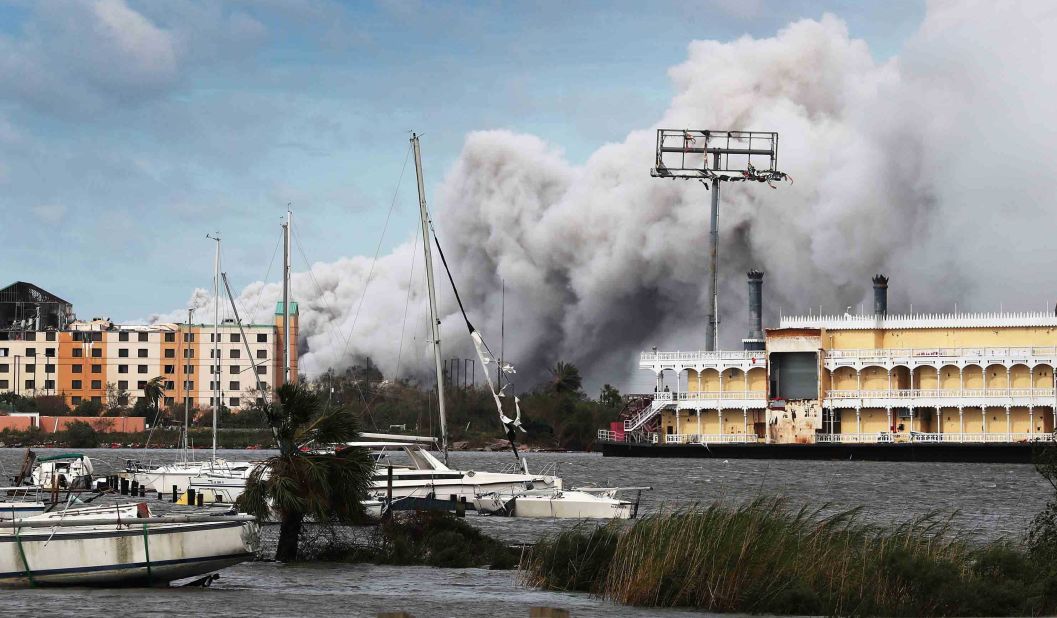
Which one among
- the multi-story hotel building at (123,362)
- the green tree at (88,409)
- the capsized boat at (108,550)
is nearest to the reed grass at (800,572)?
the capsized boat at (108,550)

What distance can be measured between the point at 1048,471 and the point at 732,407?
8397 cm

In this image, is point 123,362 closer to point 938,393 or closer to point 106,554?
point 938,393

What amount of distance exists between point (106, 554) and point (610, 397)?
12989 centimetres

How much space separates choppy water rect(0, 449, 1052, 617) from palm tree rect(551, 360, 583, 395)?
6510 centimetres

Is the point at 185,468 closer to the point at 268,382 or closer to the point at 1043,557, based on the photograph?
the point at 1043,557

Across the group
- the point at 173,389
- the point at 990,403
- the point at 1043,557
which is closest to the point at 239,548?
the point at 1043,557

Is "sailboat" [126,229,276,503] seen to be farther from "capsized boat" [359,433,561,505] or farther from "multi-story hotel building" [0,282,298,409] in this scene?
"multi-story hotel building" [0,282,298,409]

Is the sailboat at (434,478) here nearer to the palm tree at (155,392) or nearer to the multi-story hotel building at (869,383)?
the multi-story hotel building at (869,383)

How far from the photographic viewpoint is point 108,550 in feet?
83.3

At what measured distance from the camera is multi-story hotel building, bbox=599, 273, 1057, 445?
101938mm

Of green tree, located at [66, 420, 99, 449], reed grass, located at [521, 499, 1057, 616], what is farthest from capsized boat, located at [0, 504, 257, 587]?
green tree, located at [66, 420, 99, 449]

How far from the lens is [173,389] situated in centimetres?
15762

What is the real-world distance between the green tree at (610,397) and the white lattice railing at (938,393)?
47.8 meters

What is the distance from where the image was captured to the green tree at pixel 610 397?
15276 cm
